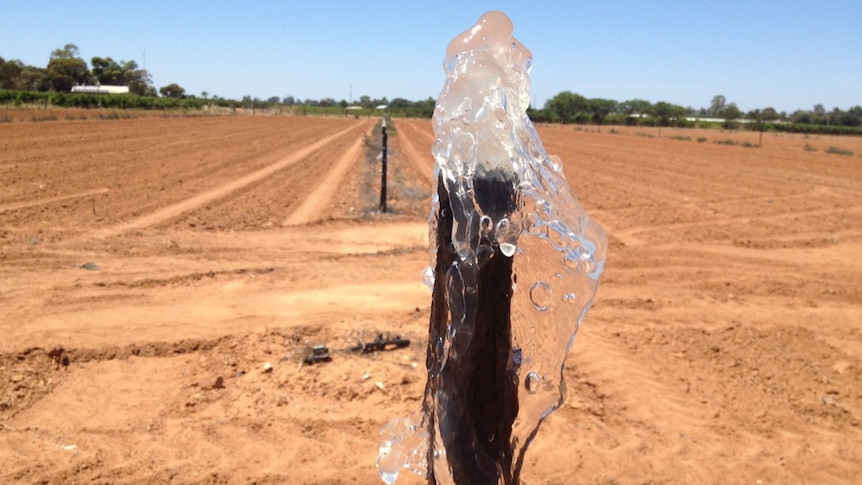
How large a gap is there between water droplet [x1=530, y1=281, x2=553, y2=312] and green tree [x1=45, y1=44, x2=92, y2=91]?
100 metres

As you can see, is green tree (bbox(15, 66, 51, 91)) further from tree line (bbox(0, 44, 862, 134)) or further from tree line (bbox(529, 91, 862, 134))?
tree line (bbox(529, 91, 862, 134))

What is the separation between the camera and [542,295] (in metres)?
2.10

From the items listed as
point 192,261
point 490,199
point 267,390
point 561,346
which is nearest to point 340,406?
point 267,390

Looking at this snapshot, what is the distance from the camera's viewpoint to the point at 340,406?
456 centimetres

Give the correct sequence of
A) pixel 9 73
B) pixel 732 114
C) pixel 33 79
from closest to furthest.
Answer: pixel 9 73 → pixel 33 79 → pixel 732 114

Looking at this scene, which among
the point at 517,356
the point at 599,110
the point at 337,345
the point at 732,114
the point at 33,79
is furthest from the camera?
the point at 732,114

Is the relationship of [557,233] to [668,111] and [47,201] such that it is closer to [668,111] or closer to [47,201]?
[47,201]

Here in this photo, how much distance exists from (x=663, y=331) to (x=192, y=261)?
230 inches

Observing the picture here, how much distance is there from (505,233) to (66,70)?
10401 cm

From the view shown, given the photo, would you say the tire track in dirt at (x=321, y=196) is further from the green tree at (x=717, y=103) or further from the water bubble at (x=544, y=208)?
the green tree at (x=717, y=103)

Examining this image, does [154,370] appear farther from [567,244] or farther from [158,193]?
[158,193]

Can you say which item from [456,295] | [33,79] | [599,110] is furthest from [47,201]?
[33,79]

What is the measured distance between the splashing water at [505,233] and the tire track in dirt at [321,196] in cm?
918

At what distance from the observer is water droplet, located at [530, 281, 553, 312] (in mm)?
2088
